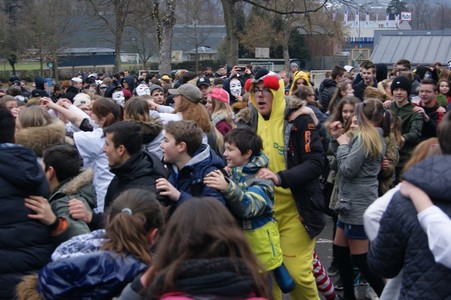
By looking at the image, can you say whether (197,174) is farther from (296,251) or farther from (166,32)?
(166,32)

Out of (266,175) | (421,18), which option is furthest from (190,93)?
(421,18)

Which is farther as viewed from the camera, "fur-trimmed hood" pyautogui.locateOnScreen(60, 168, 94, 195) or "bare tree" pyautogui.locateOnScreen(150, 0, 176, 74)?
"bare tree" pyautogui.locateOnScreen(150, 0, 176, 74)

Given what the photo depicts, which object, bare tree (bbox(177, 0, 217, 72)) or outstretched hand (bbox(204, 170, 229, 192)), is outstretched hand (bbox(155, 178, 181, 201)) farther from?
bare tree (bbox(177, 0, 217, 72))

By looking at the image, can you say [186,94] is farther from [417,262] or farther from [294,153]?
Answer: [417,262]

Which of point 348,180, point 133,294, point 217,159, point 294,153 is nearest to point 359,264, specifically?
point 348,180

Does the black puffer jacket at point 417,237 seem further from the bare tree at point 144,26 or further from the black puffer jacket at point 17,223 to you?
the bare tree at point 144,26

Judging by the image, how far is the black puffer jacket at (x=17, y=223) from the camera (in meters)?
3.52

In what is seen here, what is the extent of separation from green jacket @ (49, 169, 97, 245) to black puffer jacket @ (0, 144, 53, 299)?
286 millimetres

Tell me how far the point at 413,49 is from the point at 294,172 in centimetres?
2010

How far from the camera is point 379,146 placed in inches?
228

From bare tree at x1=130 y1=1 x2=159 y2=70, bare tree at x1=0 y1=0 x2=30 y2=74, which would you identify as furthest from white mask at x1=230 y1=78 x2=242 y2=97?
bare tree at x1=0 y1=0 x2=30 y2=74

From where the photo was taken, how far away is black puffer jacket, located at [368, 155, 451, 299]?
2943 mm

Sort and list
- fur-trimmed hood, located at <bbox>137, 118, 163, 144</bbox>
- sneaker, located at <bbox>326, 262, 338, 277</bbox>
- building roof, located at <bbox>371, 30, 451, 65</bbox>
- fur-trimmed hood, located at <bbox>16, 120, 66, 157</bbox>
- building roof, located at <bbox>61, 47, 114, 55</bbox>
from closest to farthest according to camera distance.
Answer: fur-trimmed hood, located at <bbox>16, 120, 66, 157</bbox>, fur-trimmed hood, located at <bbox>137, 118, 163, 144</bbox>, sneaker, located at <bbox>326, 262, 338, 277</bbox>, building roof, located at <bbox>371, 30, 451, 65</bbox>, building roof, located at <bbox>61, 47, 114, 55</bbox>

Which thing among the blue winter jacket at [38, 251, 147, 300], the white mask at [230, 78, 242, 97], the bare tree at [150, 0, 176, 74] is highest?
the bare tree at [150, 0, 176, 74]
